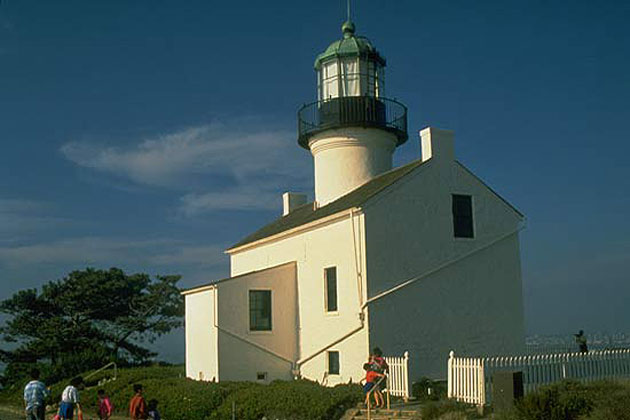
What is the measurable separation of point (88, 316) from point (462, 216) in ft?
72.2

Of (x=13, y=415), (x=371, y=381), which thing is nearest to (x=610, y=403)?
(x=371, y=381)

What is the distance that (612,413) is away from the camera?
1344 cm

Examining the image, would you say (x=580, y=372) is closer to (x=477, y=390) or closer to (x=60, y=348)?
(x=477, y=390)

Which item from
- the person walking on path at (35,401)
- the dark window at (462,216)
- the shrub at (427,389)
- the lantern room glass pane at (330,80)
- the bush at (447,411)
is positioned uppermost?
the lantern room glass pane at (330,80)

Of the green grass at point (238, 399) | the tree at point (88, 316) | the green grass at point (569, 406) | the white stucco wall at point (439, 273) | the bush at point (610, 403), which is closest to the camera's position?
the bush at point (610, 403)

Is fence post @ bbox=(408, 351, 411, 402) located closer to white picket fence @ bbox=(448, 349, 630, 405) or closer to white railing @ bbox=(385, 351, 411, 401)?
white railing @ bbox=(385, 351, 411, 401)

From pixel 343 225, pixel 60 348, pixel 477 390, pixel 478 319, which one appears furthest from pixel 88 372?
pixel 477 390

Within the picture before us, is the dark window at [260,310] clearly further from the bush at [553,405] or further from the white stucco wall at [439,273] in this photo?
the bush at [553,405]

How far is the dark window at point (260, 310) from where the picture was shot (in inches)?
982

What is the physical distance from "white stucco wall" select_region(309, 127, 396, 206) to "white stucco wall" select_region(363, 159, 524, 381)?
430 cm

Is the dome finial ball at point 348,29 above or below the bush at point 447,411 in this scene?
above

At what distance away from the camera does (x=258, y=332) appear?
24.9 metres

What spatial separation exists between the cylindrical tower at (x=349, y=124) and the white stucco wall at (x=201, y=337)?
598cm

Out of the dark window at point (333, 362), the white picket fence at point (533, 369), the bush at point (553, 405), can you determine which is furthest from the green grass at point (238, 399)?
the bush at point (553, 405)
